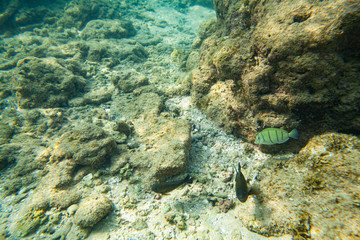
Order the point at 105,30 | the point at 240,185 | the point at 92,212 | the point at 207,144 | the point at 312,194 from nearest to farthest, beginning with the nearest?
the point at 312,194, the point at 240,185, the point at 92,212, the point at 207,144, the point at 105,30

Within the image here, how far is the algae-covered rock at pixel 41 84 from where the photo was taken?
5.11 m

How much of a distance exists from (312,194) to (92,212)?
3316 millimetres

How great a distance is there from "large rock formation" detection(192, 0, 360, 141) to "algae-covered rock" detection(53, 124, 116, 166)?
2872 millimetres

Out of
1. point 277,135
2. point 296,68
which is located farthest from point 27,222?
point 296,68

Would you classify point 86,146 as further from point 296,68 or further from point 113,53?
point 113,53

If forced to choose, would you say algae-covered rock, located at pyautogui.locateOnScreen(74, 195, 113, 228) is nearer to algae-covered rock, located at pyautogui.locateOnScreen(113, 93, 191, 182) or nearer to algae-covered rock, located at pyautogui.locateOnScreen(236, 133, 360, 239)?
algae-covered rock, located at pyautogui.locateOnScreen(113, 93, 191, 182)

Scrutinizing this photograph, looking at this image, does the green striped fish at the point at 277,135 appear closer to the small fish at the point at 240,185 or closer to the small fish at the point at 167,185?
the small fish at the point at 240,185

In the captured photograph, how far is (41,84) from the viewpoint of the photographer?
5.26 meters

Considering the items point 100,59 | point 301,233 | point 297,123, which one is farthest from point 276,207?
point 100,59

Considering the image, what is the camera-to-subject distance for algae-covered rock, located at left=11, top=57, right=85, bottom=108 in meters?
5.11

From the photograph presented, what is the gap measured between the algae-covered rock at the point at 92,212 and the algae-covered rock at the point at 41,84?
385cm

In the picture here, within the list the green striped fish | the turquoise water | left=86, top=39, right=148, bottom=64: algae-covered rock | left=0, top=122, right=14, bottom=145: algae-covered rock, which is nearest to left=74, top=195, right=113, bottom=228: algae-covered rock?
the turquoise water

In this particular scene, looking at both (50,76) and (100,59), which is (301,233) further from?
(100,59)

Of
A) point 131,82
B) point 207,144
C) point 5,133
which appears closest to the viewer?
point 207,144
